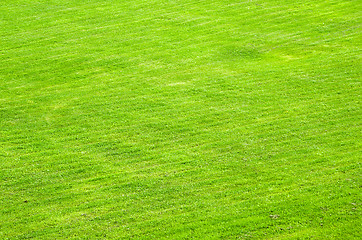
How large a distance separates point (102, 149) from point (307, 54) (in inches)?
477

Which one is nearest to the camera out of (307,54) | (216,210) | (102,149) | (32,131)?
(216,210)

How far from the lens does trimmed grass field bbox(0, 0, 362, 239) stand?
1333 cm

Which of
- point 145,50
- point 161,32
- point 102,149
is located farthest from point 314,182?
point 161,32

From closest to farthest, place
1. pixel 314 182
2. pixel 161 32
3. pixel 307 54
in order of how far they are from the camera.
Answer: pixel 314 182 < pixel 307 54 < pixel 161 32

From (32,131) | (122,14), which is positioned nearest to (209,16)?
(122,14)

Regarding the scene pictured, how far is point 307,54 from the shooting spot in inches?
927

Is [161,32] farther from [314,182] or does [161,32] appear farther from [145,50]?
[314,182]

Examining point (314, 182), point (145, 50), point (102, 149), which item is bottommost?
point (314, 182)

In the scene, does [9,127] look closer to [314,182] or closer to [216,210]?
[216,210]

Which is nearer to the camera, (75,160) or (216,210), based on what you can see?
(216,210)

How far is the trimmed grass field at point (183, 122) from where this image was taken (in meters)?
13.3

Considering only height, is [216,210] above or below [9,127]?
below

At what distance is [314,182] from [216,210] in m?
→ 3.25

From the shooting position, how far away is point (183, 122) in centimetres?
1834
